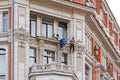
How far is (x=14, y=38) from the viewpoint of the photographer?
5528cm

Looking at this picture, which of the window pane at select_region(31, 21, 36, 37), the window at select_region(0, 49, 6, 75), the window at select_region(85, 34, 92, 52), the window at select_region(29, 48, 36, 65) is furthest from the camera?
the window at select_region(85, 34, 92, 52)

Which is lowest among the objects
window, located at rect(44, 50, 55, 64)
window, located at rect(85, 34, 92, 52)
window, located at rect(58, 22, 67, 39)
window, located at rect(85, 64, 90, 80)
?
window, located at rect(85, 64, 90, 80)

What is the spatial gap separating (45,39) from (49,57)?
180 cm

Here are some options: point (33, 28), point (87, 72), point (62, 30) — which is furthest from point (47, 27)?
point (87, 72)

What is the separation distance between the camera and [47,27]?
58625 millimetres

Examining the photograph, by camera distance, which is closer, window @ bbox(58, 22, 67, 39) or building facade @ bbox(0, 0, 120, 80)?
building facade @ bbox(0, 0, 120, 80)

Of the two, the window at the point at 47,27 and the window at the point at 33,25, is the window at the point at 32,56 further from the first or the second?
the window at the point at 47,27

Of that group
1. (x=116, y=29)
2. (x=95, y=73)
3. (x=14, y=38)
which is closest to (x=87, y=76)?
(x=95, y=73)

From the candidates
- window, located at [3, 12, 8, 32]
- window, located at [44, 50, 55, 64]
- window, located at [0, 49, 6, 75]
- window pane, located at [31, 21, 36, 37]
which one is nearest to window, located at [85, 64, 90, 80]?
window, located at [44, 50, 55, 64]

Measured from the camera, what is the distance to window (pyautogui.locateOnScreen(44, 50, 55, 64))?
5775cm

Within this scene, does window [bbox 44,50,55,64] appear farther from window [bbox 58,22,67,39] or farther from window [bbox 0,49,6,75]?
window [bbox 0,49,6,75]

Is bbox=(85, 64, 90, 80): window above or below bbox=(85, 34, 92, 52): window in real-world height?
below

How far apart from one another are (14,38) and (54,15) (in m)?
5.21

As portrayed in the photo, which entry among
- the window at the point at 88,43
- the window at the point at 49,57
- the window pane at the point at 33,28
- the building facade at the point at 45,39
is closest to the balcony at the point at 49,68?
the building facade at the point at 45,39
